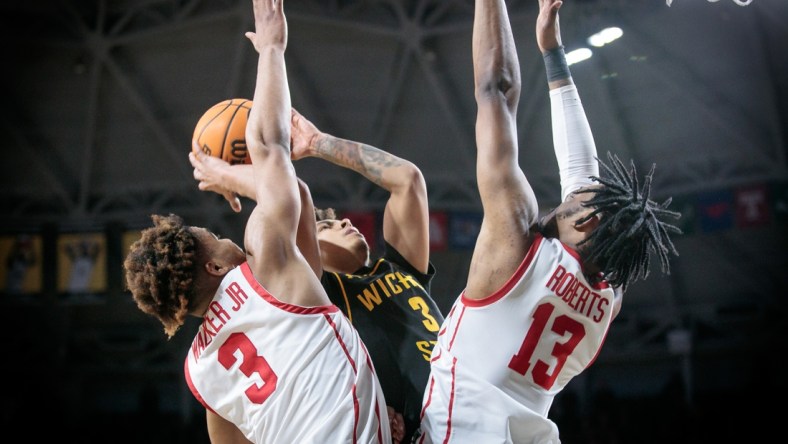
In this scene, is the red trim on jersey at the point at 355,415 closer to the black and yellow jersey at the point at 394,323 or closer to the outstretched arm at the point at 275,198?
the outstretched arm at the point at 275,198

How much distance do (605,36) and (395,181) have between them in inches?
283

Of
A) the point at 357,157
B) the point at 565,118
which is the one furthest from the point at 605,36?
the point at 565,118

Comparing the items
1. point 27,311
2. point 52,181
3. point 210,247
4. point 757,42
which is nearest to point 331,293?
point 210,247

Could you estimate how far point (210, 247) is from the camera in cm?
317

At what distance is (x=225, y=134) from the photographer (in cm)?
368

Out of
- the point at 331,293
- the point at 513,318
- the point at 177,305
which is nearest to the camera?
the point at 513,318

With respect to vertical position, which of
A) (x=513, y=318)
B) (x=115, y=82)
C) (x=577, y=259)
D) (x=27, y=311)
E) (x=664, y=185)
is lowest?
(x=27, y=311)

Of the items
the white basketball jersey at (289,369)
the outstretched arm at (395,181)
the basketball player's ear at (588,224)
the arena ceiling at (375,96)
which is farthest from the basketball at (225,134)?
the arena ceiling at (375,96)

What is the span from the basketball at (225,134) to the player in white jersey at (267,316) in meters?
0.52

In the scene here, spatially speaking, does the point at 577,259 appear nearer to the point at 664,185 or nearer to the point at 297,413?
the point at 297,413

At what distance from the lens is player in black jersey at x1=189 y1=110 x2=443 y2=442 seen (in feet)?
11.3

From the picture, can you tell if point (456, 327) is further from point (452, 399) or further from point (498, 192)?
point (498, 192)

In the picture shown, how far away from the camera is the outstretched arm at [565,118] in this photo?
322cm

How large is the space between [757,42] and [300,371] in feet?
31.3
